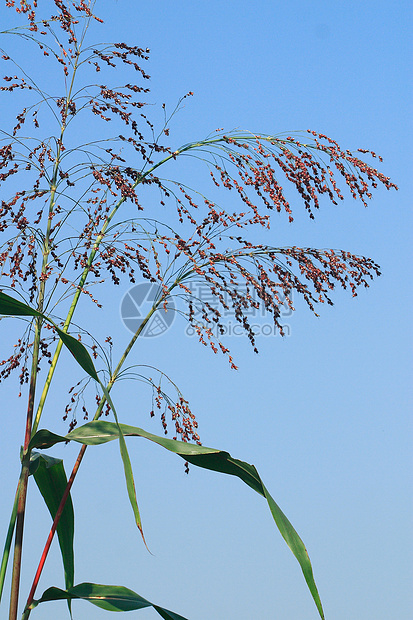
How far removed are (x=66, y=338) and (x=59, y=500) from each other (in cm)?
82

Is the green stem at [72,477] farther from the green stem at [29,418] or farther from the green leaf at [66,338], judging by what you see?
the green leaf at [66,338]

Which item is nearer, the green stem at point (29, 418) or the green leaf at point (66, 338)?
the green leaf at point (66, 338)

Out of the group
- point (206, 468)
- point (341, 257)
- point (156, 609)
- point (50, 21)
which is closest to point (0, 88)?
point (50, 21)

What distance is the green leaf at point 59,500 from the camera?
7.30ft

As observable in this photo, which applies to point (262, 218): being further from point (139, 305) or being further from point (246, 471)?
point (246, 471)

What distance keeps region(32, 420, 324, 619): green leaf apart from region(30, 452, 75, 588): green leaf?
242 millimetres

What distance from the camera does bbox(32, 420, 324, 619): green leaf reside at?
170cm

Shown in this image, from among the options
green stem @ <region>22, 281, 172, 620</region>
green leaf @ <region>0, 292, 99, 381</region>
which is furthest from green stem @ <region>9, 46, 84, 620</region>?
green leaf @ <region>0, 292, 99, 381</region>

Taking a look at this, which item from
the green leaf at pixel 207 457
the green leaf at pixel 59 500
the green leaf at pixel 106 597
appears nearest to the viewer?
the green leaf at pixel 207 457

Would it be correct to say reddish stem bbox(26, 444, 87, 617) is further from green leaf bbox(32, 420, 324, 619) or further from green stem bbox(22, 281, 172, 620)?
green leaf bbox(32, 420, 324, 619)

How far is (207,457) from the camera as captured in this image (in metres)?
1.90

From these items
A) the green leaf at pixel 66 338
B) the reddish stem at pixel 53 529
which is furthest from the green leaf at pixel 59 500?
the green leaf at pixel 66 338

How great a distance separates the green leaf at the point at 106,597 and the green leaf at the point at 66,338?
637mm

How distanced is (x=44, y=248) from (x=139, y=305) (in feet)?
2.78
